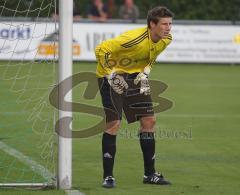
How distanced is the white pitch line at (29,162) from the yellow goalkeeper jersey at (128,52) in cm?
123

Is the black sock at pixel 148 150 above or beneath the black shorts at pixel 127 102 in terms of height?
beneath

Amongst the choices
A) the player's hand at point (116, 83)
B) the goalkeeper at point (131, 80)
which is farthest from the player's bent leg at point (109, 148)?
the player's hand at point (116, 83)

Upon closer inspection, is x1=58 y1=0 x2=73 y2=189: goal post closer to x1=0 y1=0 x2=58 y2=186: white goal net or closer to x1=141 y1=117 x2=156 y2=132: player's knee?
x1=0 y1=0 x2=58 y2=186: white goal net

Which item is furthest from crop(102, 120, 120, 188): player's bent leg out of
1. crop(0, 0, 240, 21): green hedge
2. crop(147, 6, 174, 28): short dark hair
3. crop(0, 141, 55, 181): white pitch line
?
crop(0, 0, 240, 21): green hedge

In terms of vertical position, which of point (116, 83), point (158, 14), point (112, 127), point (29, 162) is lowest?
point (29, 162)

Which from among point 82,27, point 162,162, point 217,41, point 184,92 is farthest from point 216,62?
point 162,162

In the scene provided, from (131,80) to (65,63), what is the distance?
3.22 ft

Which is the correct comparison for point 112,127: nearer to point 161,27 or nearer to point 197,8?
point 161,27

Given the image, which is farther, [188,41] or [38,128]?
[188,41]

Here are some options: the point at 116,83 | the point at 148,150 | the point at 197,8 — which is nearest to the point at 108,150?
the point at 148,150

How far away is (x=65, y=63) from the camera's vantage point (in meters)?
8.29

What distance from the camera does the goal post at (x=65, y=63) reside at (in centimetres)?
823

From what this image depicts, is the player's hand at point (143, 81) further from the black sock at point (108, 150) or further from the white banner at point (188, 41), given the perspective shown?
the white banner at point (188, 41)

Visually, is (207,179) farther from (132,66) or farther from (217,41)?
(217,41)
